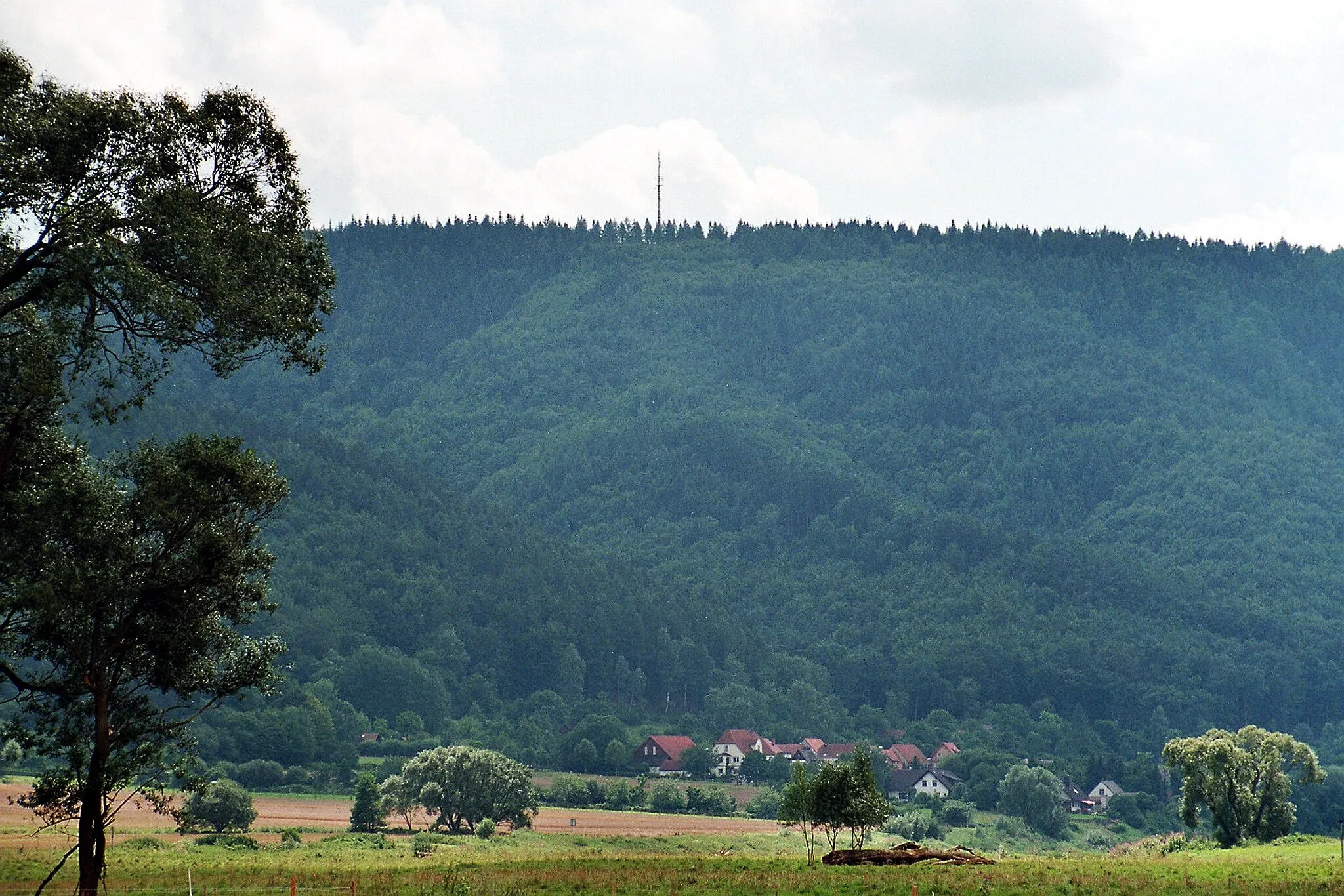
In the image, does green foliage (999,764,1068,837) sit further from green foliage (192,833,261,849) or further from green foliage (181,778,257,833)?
green foliage (192,833,261,849)

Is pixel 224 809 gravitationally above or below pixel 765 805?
above

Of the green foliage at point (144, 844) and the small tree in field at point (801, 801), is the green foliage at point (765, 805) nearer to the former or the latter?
the green foliage at point (144, 844)

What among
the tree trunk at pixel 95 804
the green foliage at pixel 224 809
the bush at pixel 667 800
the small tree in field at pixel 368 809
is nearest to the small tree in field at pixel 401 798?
the small tree in field at pixel 368 809

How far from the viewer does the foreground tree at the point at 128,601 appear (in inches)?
1294

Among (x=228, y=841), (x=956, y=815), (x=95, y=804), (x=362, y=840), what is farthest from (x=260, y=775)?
(x=95, y=804)

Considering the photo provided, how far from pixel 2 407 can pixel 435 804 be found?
Result: 85.1 metres

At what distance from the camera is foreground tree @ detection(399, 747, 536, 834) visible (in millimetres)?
112812

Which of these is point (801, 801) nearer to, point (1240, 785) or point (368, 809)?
point (1240, 785)

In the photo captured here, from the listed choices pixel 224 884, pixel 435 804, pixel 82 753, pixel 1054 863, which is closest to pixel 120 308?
pixel 82 753

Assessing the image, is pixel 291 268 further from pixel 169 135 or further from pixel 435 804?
pixel 435 804

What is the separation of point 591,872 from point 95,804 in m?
22.3

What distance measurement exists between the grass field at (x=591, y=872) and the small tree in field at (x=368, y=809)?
62.3ft

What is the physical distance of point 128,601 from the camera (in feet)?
112

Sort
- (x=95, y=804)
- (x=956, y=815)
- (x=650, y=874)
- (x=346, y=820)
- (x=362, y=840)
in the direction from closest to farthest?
1. (x=95, y=804)
2. (x=650, y=874)
3. (x=362, y=840)
4. (x=346, y=820)
5. (x=956, y=815)
